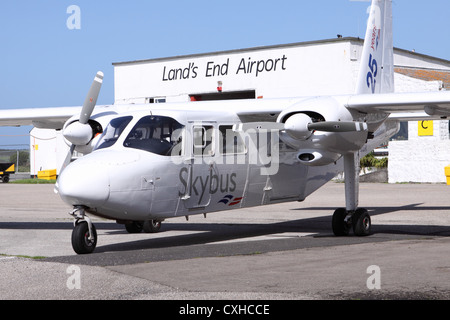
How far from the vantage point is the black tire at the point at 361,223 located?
47.2ft

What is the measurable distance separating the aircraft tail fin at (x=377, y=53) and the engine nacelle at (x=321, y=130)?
240 centimetres

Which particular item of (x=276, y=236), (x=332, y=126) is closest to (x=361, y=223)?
(x=276, y=236)

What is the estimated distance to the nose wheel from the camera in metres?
11.2

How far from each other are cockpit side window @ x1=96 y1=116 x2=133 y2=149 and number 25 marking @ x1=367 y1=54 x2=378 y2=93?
258 inches

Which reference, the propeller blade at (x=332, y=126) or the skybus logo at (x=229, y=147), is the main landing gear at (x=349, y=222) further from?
the propeller blade at (x=332, y=126)

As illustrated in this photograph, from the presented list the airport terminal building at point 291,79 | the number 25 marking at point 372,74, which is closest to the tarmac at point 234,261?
the number 25 marking at point 372,74

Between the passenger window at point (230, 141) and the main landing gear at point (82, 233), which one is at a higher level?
the passenger window at point (230, 141)

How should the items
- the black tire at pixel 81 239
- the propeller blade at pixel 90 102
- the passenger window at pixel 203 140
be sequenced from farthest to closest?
the propeller blade at pixel 90 102 → the passenger window at pixel 203 140 → the black tire at pixel 81 239

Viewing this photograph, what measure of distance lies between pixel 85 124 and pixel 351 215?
19.5ft

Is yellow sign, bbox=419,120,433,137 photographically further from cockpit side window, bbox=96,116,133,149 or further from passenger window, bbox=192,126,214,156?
cockpit side window, bbox=96,116,133,149

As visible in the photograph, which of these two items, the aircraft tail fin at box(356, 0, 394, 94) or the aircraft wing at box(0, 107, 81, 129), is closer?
the aircraft tail fin at box(356, 0, 394, 94)

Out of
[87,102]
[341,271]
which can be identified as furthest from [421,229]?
[87,102]

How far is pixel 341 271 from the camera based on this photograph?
9266mm

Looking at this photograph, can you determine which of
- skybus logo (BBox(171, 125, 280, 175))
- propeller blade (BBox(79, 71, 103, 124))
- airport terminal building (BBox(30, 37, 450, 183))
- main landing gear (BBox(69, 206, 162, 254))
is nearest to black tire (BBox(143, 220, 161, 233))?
skybus logo (BBox(171, 125, 280, 175))
